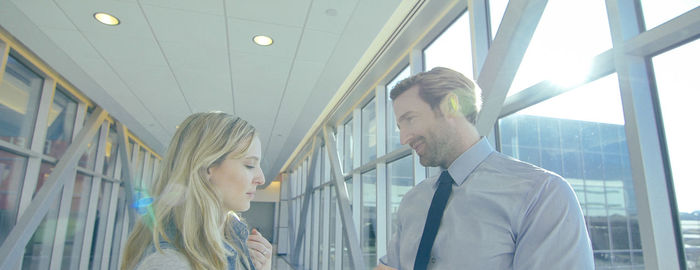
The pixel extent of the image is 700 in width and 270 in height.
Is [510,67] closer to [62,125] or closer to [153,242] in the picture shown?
[153,242]

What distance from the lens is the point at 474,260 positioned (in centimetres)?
131

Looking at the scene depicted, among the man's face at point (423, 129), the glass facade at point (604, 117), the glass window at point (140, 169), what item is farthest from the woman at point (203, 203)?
the glass window at point (140, 169)

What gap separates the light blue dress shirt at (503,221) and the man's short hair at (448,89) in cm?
18

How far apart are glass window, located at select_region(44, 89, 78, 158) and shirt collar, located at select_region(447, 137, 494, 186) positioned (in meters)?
6.52

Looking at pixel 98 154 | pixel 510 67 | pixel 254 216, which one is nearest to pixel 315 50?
pixel 510 67

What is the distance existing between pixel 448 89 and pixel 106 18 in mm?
3624

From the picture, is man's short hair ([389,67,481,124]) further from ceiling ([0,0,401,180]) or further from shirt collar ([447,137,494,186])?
ceiling ([0,0,401,180])

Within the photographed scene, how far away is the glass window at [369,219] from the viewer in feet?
20.1

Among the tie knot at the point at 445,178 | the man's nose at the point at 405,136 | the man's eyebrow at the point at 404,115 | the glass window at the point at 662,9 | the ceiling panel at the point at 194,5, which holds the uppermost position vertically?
the ceiling panel at the point at 194,5

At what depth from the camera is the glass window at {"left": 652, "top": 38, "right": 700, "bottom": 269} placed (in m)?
1.69

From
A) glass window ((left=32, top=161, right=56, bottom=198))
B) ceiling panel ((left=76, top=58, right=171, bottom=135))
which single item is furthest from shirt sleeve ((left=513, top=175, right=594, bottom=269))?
glass window ((left=32, top=161, right=56, bottom=198))

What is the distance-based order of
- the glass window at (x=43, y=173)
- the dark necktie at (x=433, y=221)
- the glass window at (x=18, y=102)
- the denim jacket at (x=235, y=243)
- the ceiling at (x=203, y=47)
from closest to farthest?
the denim jacket at (x=235, y=243), the dark necktie at (x=433, y=221), the ceiling at (x=203, y=47), the glass window at (x=18, y=102), the glass window at (x=43, y=173)

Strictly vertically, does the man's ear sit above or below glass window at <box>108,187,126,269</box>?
above

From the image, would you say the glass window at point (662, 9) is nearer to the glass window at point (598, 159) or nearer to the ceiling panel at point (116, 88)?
the glass window at point (598, 159)
